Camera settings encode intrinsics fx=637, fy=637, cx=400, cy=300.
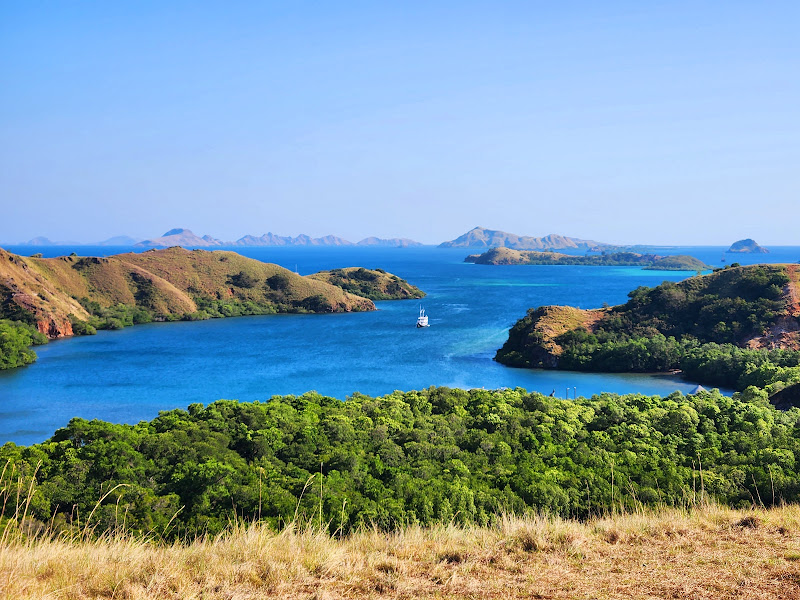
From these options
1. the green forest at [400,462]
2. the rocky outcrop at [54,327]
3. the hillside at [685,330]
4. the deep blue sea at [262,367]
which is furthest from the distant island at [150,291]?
the hillside at [685,330]

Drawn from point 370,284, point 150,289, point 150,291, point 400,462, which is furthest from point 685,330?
point 150,289

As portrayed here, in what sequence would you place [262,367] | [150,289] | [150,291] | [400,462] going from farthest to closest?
[150,289]
[150,291]
[262,367]
[400,462]

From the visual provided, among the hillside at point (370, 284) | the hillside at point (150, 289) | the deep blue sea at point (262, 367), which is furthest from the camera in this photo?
the hillside at point (370, 284)

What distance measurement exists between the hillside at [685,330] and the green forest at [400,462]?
21468 millimetres

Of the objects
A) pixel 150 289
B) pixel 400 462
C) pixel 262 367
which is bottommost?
pixel 262 367

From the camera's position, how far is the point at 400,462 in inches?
726

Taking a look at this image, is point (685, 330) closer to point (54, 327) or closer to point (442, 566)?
point (442, 566)

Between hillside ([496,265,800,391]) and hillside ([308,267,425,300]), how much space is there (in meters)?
52.9

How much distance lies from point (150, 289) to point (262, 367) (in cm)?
4201

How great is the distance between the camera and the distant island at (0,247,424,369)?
66625mm

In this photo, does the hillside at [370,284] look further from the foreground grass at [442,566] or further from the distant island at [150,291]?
the foreground grass at [442,566]

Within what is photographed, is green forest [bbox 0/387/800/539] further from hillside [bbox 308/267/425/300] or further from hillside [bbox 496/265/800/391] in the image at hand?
hillside [bbox 308/267/425/300]

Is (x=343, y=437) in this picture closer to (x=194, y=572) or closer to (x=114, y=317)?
(x=194, y=572)

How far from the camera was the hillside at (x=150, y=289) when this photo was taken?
68.8 meters
